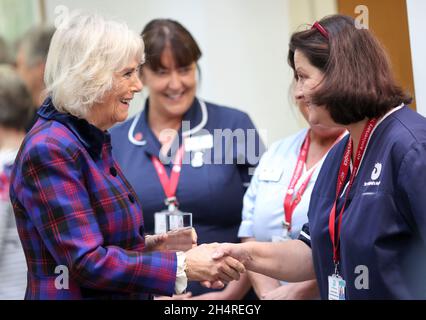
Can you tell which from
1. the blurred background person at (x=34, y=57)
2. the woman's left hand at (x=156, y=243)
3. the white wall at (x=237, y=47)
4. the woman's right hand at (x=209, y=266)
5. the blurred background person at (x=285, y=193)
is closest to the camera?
the woman's right hand at (x=209, y=266)

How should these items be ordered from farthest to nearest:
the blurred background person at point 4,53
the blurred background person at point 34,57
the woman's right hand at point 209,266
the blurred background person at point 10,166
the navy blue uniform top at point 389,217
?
the blurred background person at point 4,53
the blurred background person at point 34,57
the blurred background person at point 10,166
the woman's right hand at point 209,266
the navy blue uniform top at point 389,217

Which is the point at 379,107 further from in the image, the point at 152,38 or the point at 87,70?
the point at 152,38

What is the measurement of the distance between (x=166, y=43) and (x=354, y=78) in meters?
1.18

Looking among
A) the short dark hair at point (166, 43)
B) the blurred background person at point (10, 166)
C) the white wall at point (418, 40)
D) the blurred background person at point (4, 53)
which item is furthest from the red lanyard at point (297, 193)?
the blurred background person at point (4, 53)

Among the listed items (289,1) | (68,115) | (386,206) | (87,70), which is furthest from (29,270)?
(289,1)

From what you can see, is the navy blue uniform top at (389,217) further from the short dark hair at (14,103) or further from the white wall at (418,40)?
the short dark hair at (14,103)

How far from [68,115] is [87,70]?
5.5 inches

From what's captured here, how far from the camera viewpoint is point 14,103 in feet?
9.87

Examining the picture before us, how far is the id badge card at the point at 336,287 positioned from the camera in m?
2.00

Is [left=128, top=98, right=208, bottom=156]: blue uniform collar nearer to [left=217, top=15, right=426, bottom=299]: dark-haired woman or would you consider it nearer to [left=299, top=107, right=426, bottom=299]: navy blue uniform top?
[left=217, top=15, right=426, bottom=299]: dark-haired woman

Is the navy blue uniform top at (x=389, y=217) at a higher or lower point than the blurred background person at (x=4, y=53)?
lower

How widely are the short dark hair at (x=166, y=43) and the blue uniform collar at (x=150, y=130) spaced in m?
0.20

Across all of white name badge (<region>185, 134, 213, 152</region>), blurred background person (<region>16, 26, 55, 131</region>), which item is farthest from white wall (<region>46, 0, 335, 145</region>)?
white name badge (<region>185, 134, 213, 152</region>)

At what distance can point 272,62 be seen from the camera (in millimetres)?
3594
